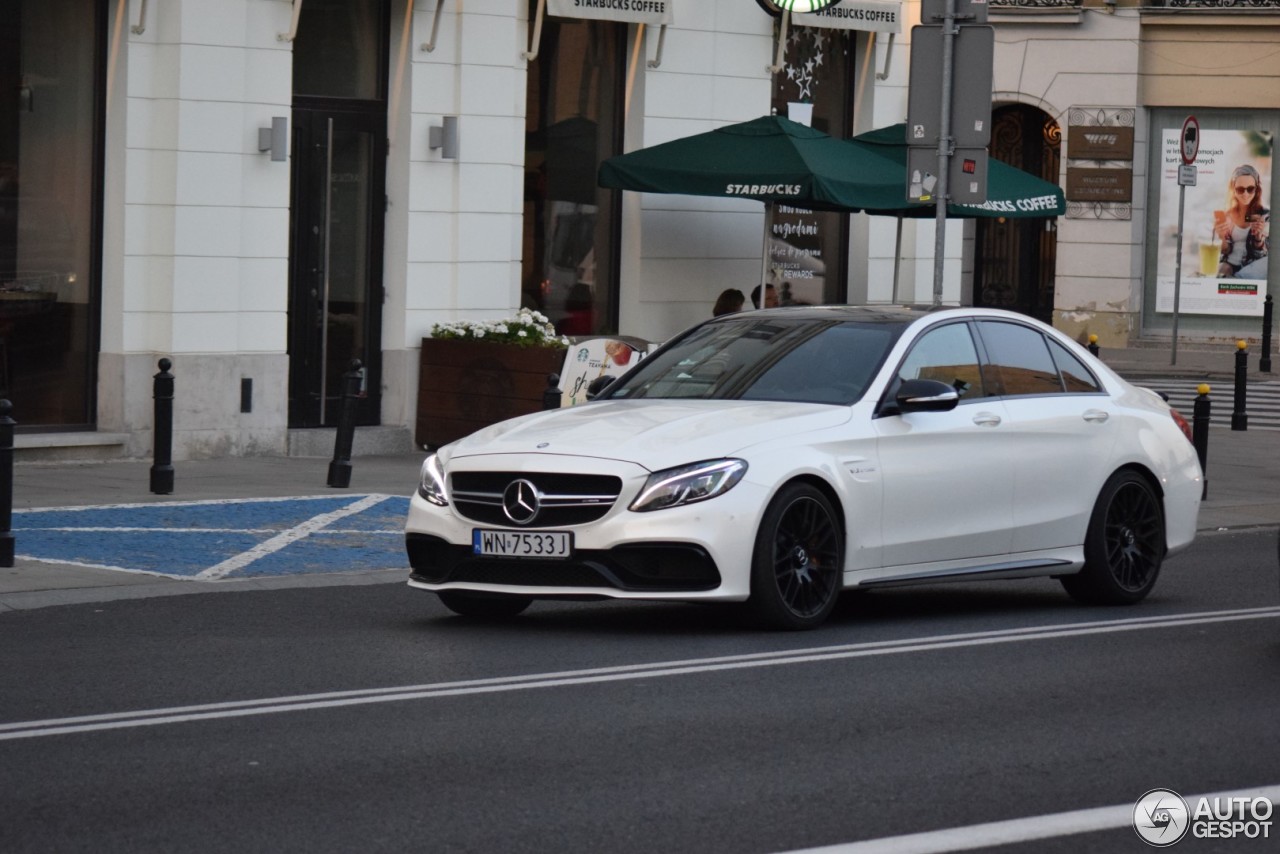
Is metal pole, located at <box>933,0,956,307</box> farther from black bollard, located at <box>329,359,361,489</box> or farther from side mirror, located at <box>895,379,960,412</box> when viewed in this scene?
side mirror, located at <box>895,379,960,412</box>

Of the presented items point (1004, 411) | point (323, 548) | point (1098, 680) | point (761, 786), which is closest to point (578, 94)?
point (323, 548)

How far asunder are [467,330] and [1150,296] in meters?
18.6

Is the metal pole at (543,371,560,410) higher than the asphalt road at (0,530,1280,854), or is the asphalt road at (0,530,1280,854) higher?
the metal pole at (543,371,560,410)

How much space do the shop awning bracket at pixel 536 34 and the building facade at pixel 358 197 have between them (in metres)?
0.06

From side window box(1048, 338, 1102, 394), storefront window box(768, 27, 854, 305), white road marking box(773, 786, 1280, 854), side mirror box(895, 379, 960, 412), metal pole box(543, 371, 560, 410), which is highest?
storefront window box(768, 27, 854, 305)

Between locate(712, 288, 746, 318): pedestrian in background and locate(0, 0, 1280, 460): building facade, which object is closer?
locate(0, 0, 1280, 460): building facade

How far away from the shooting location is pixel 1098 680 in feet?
27.9

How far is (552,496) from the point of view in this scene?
923cm

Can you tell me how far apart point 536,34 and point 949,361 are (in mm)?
9541

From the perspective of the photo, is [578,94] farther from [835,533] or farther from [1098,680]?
[1098,680]

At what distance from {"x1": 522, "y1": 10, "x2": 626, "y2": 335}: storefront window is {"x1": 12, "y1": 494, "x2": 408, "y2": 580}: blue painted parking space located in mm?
5584

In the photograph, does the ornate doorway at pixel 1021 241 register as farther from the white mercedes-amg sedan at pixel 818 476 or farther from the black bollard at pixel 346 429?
the white mercedes-amg sedan at pixel 818 476

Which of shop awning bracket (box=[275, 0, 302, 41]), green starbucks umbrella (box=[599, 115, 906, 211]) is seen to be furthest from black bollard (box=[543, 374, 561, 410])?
shop awning bracket (box=[275, 0, 302, 41])

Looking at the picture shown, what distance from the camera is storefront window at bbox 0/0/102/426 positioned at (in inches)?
677
